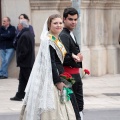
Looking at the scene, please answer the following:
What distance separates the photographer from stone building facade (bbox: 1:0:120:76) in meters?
15.3

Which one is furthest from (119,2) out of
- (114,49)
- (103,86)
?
(103,86)

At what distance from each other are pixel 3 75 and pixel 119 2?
14.4 ft

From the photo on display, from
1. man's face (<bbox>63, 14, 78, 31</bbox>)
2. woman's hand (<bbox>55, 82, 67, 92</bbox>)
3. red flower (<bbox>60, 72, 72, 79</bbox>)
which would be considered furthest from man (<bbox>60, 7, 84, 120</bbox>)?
A: woman's hand (<bbox>55, 82, 67, 92</bbox>)

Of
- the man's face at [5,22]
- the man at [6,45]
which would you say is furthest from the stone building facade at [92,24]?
the man's face at [5,22]

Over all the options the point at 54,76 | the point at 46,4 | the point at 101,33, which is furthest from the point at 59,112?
the point at 101,33

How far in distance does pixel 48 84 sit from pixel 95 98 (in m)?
5.46

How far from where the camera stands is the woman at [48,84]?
6559 mm

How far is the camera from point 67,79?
6.79 m

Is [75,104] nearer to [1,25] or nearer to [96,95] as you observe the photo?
[96,95]

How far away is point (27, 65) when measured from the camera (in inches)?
444

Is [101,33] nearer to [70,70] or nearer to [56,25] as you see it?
[70,70]

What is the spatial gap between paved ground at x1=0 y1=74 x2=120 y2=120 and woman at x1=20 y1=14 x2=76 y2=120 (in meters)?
3.05

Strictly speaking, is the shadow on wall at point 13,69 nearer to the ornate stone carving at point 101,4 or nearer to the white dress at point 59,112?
the ornate stone carving at point 101,4

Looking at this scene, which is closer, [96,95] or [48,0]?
[96,95]
